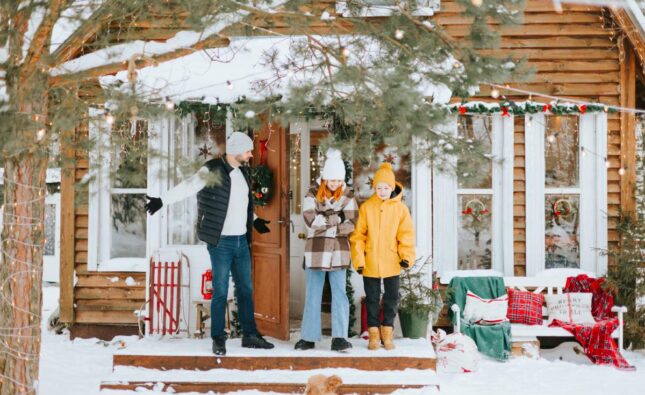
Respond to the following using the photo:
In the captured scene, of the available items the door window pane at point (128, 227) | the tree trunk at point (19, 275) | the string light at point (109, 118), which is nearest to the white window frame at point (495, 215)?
the door window pane at point (128, 227)

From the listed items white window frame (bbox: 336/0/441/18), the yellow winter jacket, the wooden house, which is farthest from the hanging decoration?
white window frame (bbox: 336/0/441/18)

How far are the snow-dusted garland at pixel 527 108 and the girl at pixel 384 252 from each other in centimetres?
222

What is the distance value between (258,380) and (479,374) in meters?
2.29

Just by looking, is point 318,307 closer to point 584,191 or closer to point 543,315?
point 543,315

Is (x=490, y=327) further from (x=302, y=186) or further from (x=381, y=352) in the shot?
(x=302, y=186)

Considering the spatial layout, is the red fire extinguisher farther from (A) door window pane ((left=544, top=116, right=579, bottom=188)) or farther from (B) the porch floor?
(A) door window pane ((left=544, top=116, right=579, bottom=188))

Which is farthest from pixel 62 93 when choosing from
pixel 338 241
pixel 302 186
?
pixel 302 186

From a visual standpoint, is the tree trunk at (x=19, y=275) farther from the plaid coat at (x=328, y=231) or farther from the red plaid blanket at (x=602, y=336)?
the red plaid blanket at (x=602, y=336)

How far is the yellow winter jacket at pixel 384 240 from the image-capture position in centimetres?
671

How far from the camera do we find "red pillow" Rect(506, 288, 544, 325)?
27.2 feet

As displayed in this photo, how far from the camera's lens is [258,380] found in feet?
20.7

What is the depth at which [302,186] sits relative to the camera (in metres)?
9.40

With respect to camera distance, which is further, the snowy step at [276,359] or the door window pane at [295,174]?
the door window pane at [295,174]

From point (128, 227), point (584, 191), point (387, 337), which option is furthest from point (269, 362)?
point (584, 191)
